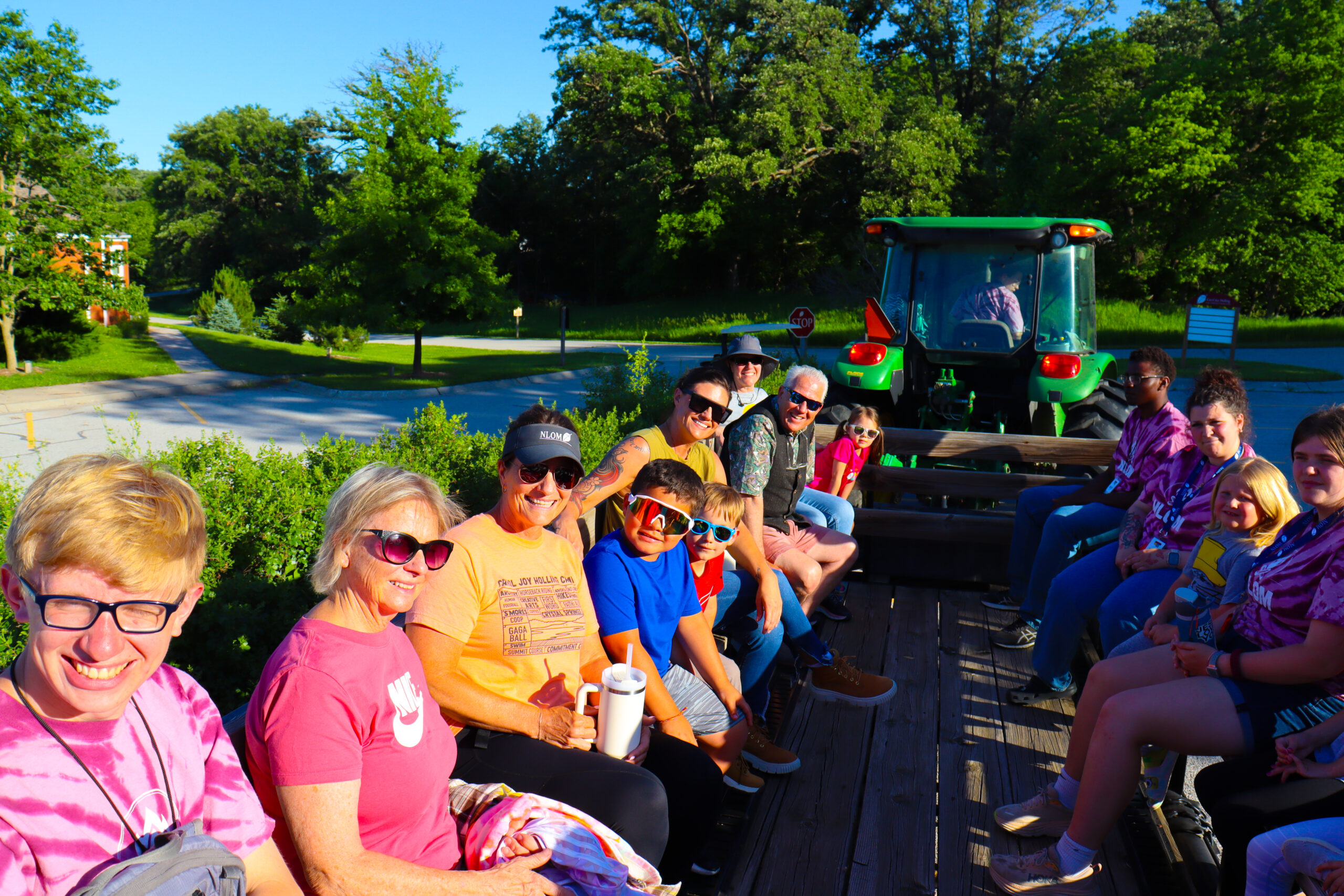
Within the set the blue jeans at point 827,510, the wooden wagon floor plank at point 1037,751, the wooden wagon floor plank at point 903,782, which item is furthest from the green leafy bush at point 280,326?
the wooden wagon floor plank at point 1037,751

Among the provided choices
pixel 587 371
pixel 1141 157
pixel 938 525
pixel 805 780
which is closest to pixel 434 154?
pixel 587 371

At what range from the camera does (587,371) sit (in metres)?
22.0

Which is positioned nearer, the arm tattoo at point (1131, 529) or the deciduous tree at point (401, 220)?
the arm tattoo at point (1131, 529)

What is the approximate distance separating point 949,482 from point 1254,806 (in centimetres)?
368

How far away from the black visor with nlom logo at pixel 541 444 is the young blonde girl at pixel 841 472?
261cm

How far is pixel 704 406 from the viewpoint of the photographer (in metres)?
4.13

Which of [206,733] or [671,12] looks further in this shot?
[671,12]

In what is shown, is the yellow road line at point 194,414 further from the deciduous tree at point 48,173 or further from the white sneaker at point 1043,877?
the white sneaker at point 1043,877

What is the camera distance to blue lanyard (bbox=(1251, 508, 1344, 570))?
106 inches

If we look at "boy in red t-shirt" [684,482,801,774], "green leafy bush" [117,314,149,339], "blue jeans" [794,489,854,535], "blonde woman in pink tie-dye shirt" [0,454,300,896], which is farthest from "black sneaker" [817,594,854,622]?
"green leafy bush" [117,314,149,339]

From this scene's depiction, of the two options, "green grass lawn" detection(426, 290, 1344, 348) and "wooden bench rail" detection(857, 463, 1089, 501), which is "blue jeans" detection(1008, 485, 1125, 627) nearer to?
"wooden bench rail" detection(857, 463, 1089, 501)

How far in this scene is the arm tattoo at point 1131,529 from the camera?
14.2 feet

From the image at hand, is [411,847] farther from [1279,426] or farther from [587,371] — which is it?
[587,371]

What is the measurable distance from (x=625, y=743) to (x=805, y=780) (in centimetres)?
121
